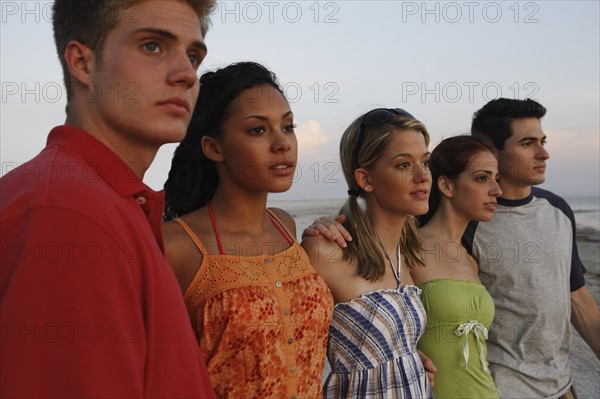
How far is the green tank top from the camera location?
3.44 meters

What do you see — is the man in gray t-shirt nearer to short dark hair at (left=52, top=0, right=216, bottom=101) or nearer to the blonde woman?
the blonde woman

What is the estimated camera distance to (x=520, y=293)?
3904mm

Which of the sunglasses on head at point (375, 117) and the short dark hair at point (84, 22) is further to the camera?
the sunglasses on head at point (375, 117)

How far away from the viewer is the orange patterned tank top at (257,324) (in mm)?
2330

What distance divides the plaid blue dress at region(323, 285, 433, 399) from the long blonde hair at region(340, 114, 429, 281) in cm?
19

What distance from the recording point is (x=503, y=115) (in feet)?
14.7

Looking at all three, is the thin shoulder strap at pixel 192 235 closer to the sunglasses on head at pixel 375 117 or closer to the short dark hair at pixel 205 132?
the short dark hair at pixel 205 132

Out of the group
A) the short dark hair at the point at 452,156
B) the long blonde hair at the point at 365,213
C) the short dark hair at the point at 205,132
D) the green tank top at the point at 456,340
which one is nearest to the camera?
the short dark hair at the point at 205,132

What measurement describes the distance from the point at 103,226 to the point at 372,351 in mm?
2164

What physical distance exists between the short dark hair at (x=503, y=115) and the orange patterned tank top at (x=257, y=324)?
245 cm

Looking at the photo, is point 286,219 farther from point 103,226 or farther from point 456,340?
point 103,226

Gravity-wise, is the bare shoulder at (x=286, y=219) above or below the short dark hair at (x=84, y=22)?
below

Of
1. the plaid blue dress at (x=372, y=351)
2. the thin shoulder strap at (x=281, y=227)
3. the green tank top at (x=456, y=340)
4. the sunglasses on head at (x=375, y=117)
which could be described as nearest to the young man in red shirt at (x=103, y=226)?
the thin shoulder strap at (x=281, y=227)

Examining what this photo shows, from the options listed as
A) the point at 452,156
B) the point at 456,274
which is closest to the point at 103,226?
the point at 456,274
